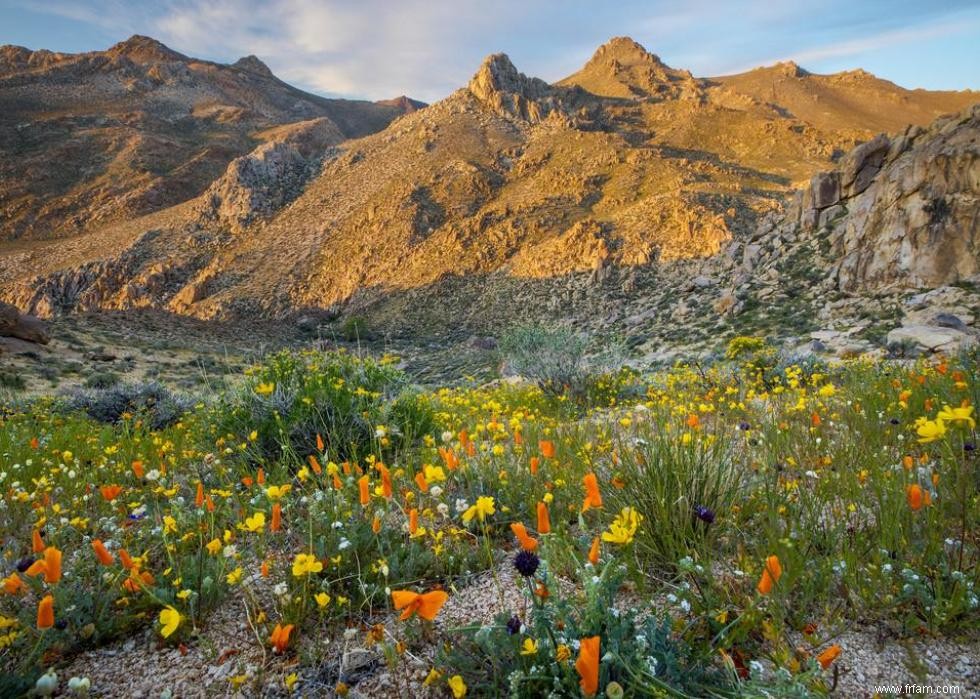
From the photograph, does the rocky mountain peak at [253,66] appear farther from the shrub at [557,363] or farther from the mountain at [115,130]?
the shrub at [557,363]

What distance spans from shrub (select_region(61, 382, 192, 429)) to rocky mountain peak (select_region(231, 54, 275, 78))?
109210mm

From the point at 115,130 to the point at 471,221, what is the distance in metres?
52.8

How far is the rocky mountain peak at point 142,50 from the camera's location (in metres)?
81.5

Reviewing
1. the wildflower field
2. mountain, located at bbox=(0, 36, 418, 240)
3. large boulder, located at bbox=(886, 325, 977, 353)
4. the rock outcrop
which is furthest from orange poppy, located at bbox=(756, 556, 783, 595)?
mountain, located at bbox=(0, 36, 418, 240)

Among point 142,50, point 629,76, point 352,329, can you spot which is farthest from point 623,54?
point 142,50

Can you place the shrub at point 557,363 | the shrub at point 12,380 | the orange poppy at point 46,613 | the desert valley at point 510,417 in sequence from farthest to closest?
1. the shrub at point 12,380
2. the shrub at point 557,363
3. the desert valley at point 510,417
4. the orange poppy at point 46,613

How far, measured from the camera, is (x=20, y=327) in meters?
18.4

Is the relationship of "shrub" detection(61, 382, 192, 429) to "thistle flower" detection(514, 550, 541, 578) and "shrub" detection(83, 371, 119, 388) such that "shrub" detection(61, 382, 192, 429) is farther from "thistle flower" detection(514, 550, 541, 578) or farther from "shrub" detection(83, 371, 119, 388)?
"thistle flower" detection(514, 550, 541, 578)

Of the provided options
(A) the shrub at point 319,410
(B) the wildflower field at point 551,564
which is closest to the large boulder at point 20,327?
(A) the shrub at point 319,410

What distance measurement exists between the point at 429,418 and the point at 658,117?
53.6 metres

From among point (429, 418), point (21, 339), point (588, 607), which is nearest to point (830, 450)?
point (588, 607)

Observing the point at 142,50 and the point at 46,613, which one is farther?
the point at 142,50

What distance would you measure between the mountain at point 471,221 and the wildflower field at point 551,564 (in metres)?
19.3

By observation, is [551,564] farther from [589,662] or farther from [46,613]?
[46,613]
